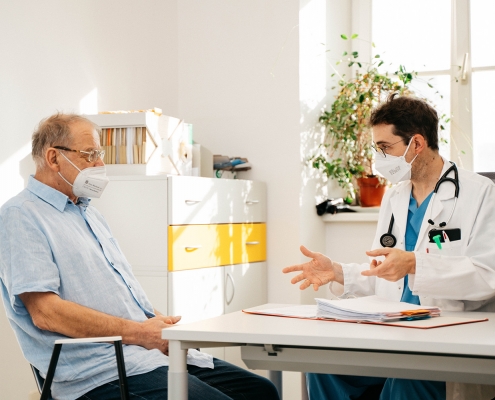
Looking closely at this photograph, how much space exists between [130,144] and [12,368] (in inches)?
40.5

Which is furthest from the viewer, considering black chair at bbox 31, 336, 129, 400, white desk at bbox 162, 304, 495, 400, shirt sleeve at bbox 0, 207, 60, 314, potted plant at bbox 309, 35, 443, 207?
potted plant at bbox 309, 35, 443, 207

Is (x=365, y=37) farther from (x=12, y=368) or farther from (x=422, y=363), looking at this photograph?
(x=422, y=363)

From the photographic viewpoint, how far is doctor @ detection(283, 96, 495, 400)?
1813mm

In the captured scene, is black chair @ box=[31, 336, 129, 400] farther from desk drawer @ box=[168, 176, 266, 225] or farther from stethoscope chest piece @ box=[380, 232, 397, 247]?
desk drawer @ box=[168, 176, 266, 225]

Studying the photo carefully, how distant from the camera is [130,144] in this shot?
9.61 ft

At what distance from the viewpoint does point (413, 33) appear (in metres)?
4.02

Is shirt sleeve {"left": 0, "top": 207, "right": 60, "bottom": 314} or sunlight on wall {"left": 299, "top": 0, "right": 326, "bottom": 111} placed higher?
sunlight on wall {"left": 299, "top": 0, "right": 326, "bottom": 111}

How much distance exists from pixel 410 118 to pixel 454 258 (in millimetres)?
604

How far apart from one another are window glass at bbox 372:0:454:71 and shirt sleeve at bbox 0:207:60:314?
105 inches

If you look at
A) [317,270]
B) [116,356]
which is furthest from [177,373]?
[317,270]

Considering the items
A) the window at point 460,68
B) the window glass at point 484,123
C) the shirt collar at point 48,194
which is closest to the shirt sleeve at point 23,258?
the shirt collar at point 48,194

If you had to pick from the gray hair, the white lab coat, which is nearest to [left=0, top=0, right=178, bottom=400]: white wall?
the gray hair

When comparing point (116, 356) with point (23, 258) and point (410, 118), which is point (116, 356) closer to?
point (23, 258)

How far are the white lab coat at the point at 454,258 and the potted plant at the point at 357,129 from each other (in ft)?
4.68
